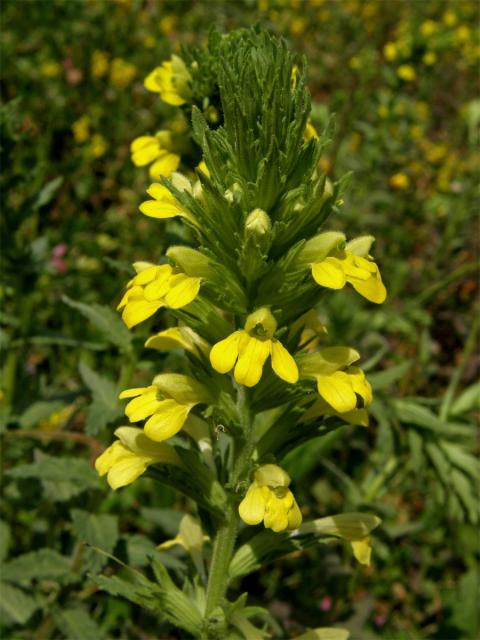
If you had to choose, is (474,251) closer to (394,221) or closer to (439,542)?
(394,221)

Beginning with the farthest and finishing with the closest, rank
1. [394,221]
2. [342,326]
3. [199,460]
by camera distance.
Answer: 1. [394,221]
2. [342,326]
3. [199,460]

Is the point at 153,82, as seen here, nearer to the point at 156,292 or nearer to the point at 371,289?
the point at 156,292

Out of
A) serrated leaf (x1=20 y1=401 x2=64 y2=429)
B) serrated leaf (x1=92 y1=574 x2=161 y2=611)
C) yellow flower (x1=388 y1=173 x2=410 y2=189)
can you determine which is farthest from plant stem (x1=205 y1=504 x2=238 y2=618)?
yellow flower (x1=388 y1=173 x2=410 y2=189)

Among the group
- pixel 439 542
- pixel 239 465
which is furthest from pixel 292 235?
pixel 439 542

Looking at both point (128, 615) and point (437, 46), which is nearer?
point (128, 615)

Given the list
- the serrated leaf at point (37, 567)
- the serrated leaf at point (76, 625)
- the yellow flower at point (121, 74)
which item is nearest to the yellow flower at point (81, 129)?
the yellow flower at point (121, 74)

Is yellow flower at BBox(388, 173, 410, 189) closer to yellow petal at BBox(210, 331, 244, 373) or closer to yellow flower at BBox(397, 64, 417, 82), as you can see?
yellow flower at BBox(397, 64, 417, 82)
